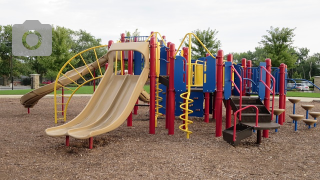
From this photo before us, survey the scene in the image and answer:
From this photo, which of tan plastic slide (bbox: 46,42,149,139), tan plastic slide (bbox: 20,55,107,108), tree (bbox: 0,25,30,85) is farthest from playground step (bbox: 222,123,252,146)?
tree (bbox: 0,25,30,85)

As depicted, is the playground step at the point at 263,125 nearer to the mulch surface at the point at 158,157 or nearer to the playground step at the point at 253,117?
the playground step at the point at 253,117

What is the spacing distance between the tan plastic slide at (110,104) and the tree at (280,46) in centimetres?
2870

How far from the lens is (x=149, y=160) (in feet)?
18.3

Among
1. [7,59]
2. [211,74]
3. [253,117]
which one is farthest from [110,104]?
[7,59]

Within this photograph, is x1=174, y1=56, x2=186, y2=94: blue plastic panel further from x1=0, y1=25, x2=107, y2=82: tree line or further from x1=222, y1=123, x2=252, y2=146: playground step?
x1=0, y1=25, x2=107, y2=82: tree line

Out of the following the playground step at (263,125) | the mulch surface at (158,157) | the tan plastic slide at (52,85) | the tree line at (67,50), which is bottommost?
the mulch surface at (158,157)

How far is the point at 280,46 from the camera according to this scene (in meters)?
34.0

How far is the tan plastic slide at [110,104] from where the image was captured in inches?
259

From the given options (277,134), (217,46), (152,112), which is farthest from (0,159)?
(217,46)

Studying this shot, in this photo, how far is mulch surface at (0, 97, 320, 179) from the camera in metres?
4.86

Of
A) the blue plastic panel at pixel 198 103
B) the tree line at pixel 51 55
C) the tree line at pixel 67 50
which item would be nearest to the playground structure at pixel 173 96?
the blue plastic panel at pixel 198 103

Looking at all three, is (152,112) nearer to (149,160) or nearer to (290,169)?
(149,160)

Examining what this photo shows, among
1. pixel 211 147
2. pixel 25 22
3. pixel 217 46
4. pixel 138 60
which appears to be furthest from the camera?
pixel 25 22

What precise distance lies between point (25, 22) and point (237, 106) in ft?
178
